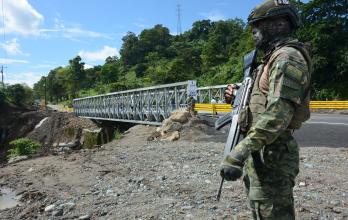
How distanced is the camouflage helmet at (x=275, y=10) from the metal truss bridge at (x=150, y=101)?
13.3 meters

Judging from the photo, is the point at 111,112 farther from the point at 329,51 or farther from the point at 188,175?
the point at 188,175

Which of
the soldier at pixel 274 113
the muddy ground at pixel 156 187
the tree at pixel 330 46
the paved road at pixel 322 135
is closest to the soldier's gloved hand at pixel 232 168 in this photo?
the soldier at pixel 274 113

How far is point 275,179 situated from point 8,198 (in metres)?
6.88

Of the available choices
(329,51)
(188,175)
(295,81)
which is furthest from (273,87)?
(329,51)

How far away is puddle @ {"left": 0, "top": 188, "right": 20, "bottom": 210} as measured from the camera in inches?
298

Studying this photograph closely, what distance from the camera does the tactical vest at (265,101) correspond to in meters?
2.49

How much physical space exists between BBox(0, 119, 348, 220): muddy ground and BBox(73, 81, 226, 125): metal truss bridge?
6.97 m

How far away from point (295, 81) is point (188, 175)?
5291 mm

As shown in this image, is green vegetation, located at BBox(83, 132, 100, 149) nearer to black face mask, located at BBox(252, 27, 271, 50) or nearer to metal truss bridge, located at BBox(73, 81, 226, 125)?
metal truss bridge, located at BBox(73, 81, 226, 125)

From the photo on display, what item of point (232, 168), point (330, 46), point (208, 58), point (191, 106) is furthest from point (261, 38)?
point (208, 58)

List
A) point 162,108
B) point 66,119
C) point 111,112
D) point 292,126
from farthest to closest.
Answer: point 66,119 → point 111,112 → point 162,108 → point 292,126

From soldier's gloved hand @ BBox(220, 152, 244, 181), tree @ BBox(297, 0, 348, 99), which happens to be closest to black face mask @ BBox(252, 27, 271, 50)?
soldier's gloved hand @ BBox(220, 152, 244, 181)

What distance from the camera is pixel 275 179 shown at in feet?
8.41

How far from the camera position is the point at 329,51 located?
2833 centimetres
